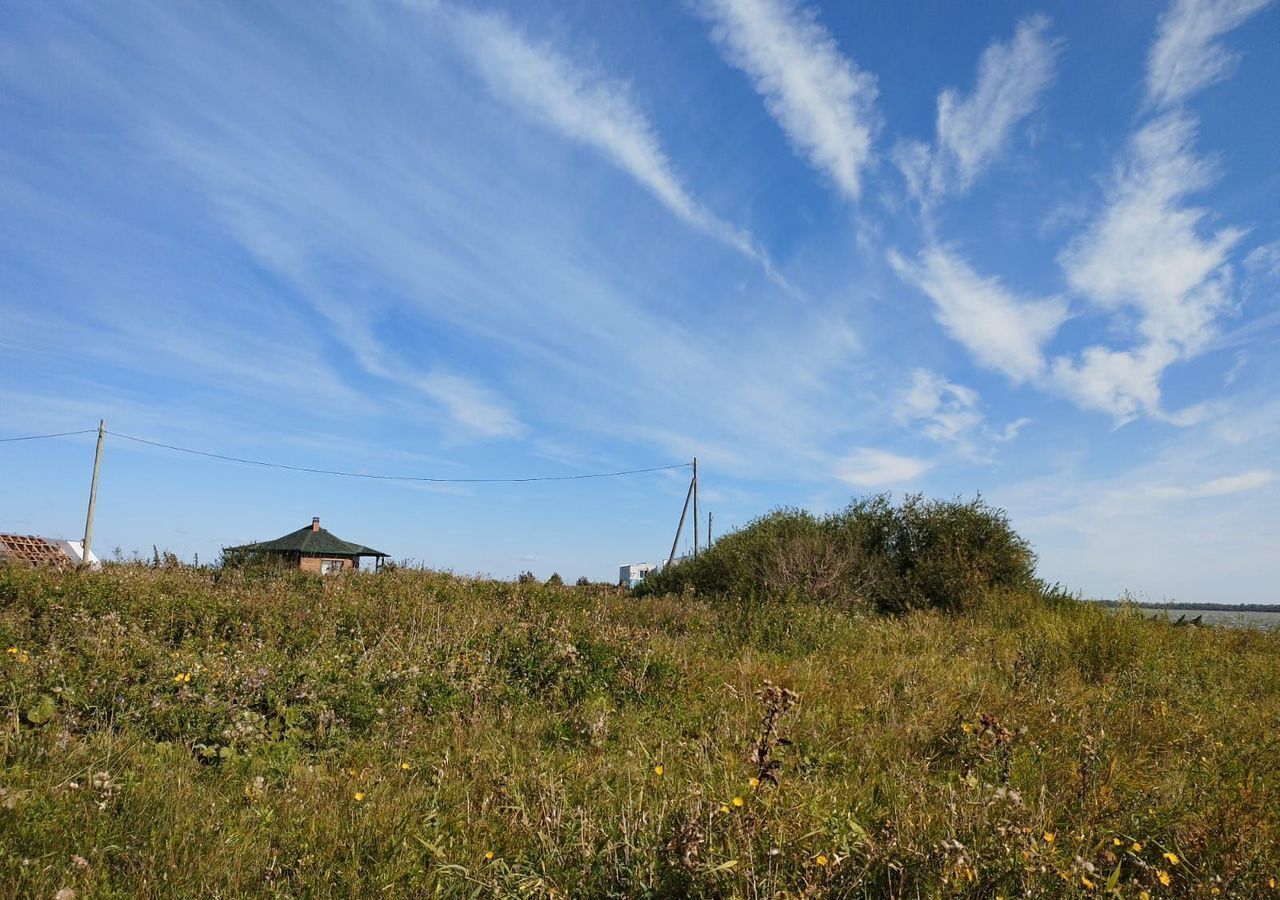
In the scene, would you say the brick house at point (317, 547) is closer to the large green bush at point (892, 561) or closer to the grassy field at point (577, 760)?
the large green bush at point (892, 561)

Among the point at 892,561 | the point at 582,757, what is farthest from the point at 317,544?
the point at 582,757

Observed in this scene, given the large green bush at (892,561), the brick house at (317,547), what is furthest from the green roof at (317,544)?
the large green bush at (892,561)

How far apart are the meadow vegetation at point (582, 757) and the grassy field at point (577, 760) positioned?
2cm

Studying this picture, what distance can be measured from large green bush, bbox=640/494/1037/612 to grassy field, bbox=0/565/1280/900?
701 centimetres

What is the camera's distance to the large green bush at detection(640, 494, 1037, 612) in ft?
52.1

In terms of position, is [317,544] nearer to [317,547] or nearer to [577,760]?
[317,547]

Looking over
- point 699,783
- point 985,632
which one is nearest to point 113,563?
point 699,783

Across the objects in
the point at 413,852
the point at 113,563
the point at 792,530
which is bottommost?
the point at 413,852

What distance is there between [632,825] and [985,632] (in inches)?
346

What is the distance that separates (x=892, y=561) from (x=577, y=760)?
14748 mm

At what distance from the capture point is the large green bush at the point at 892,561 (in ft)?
52.1

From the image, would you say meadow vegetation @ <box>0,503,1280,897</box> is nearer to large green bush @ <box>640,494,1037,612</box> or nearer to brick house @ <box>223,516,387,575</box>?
large green bush @ <box>640,494,1037,612</box>

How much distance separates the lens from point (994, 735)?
4.13 metres

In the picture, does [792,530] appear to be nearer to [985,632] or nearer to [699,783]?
[985,632]
